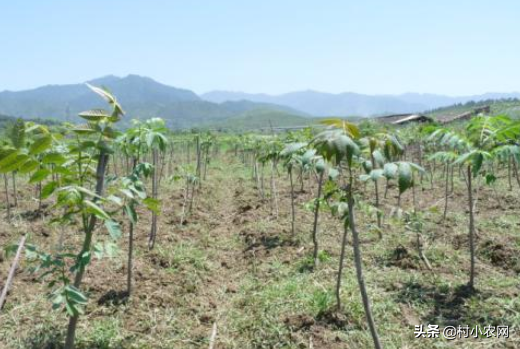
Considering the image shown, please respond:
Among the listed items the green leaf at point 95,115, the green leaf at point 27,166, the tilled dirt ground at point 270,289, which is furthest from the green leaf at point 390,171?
the green leaf at point 27,166

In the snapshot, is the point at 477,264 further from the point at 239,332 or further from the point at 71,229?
the point at 71,229

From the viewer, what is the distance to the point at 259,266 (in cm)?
521

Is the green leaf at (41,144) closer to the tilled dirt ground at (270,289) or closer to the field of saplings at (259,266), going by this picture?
the field of saplings at (259,266)

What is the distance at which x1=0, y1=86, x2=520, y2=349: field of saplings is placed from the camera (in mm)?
2166

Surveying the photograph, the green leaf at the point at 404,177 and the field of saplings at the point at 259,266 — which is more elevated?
the green leaf at the point at 404,177

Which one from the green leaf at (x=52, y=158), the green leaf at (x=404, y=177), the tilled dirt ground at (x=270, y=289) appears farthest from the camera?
the tilled dirt ground at (x=270, y=289)

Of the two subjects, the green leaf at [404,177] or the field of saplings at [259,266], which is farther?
the field of saplings at [259,266]

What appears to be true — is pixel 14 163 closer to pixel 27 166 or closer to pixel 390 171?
pixel 27 166

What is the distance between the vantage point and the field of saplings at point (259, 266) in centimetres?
217

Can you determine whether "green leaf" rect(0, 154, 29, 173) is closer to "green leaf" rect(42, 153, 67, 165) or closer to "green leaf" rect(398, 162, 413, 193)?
"green leaf" rect(42, 153, 67, 165)

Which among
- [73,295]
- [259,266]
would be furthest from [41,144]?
[259,266]

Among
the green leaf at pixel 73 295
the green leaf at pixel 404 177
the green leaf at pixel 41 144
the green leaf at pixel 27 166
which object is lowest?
the green leaf at pixel 73 295

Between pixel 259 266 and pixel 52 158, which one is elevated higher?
pixel 52 158

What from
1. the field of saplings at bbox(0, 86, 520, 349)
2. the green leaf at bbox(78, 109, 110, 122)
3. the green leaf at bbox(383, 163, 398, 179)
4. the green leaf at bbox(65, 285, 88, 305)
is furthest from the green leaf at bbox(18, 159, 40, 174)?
the green leaf at bbox(383, 163, 398, 179)
